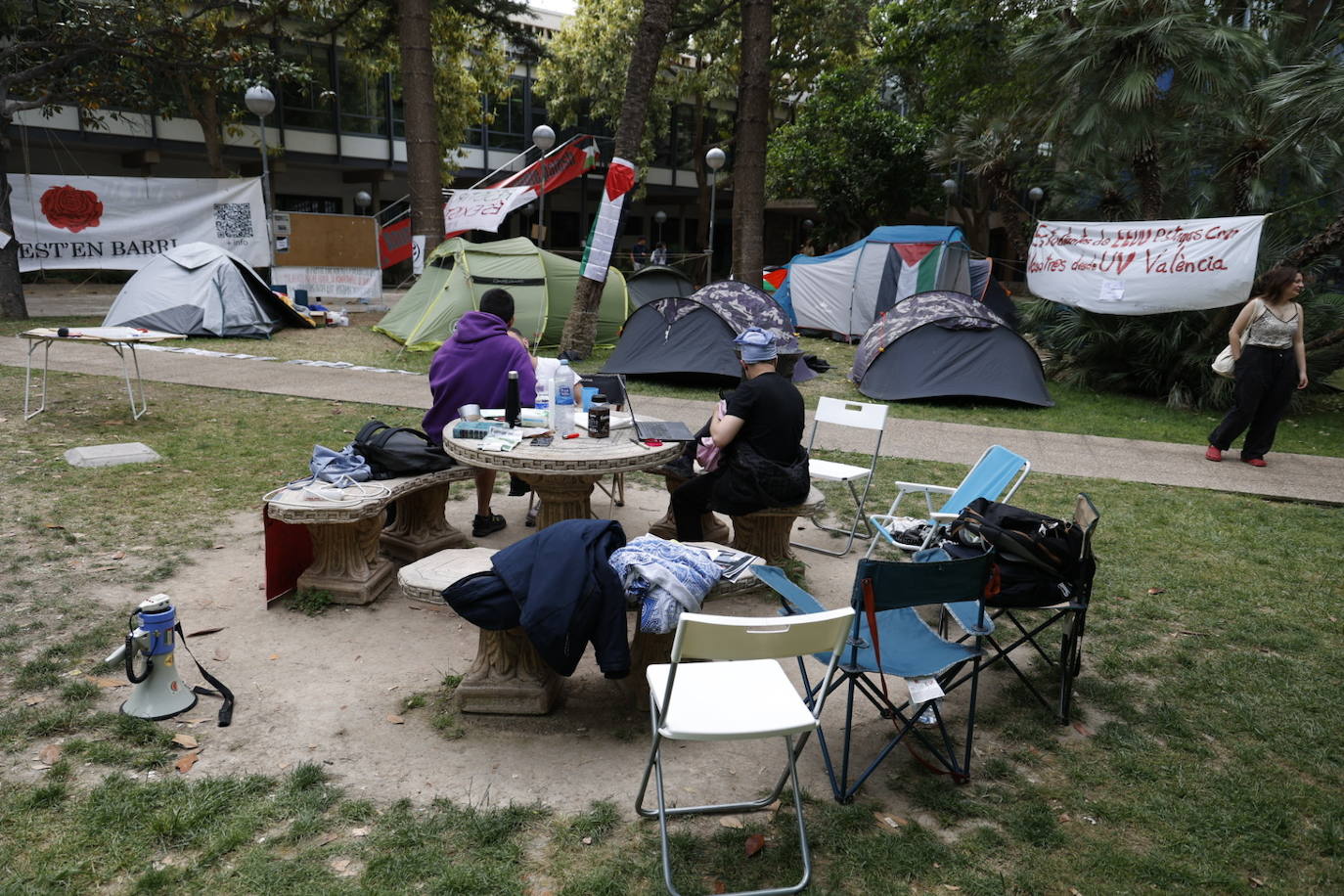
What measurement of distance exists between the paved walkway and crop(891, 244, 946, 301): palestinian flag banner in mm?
5172

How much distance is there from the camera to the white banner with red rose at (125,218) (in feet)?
45.9

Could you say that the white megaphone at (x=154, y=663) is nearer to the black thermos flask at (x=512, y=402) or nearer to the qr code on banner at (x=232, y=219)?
the black thermos flask at (x=512, y=402)

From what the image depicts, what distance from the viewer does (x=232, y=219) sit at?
1516 cm

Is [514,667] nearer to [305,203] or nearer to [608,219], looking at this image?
[608,219]

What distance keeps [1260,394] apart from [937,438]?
2.60 metres

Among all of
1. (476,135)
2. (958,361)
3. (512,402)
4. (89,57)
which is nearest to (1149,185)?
(958,361)

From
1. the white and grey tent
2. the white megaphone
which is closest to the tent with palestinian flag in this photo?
the white and grey tent

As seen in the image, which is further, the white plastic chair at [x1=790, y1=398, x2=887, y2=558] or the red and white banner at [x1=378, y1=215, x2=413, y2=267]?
the red and white banner at [x1=378, y1=215, x2=413, y2=267]

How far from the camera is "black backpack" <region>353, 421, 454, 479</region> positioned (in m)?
4.78

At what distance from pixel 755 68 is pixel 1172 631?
10127 millimetres

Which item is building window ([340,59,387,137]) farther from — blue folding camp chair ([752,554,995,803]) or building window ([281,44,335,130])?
blue folding camp chair ([752,554,995,803])

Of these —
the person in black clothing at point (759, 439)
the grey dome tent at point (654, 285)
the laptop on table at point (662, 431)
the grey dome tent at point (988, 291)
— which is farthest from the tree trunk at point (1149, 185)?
the laptop on table at point (662, 431)

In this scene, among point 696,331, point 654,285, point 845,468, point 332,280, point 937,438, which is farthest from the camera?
point 332,280

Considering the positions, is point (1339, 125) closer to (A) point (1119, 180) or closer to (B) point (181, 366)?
(A) point (1119, 180)
